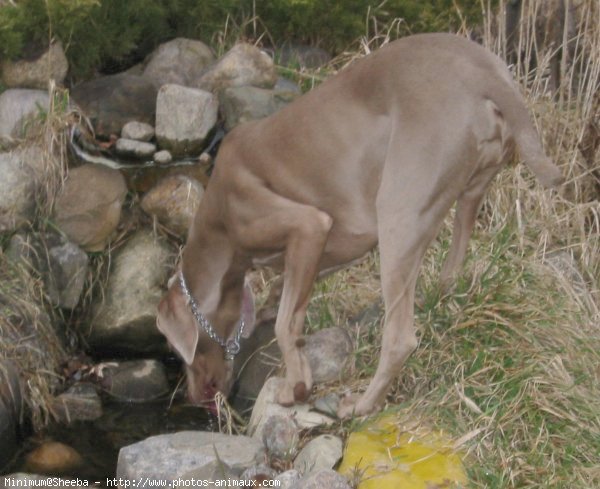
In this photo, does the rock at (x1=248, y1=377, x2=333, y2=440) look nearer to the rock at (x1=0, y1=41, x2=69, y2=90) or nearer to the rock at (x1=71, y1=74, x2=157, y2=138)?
the rock at (x1=71, y1=74, x2=157, y2=138)

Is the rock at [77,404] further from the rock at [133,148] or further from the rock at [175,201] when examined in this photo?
the rock at [133,148]

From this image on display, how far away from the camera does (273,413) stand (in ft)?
15.2

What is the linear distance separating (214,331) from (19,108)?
2.02 m

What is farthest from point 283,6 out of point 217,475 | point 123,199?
point 217,475

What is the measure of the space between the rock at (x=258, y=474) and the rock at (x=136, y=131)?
8.29 feet

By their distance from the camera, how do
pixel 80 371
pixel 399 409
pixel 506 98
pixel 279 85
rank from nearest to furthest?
1. pixel 506 98
2. pixel 399 409
3. pixel 80 371
4. pixel 279 85

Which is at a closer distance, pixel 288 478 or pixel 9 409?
pixel 288 478

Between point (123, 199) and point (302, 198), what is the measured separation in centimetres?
187

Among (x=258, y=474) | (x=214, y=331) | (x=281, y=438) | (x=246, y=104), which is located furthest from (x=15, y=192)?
(x=258, y=474)

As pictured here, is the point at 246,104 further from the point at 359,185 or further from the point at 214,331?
the point at 359,185

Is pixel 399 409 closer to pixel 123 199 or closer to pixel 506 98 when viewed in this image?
pixel 506 98

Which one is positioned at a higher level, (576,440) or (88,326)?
(576,440)

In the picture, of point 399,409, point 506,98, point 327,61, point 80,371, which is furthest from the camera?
point 327,61

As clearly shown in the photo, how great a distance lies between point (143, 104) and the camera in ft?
20.9
